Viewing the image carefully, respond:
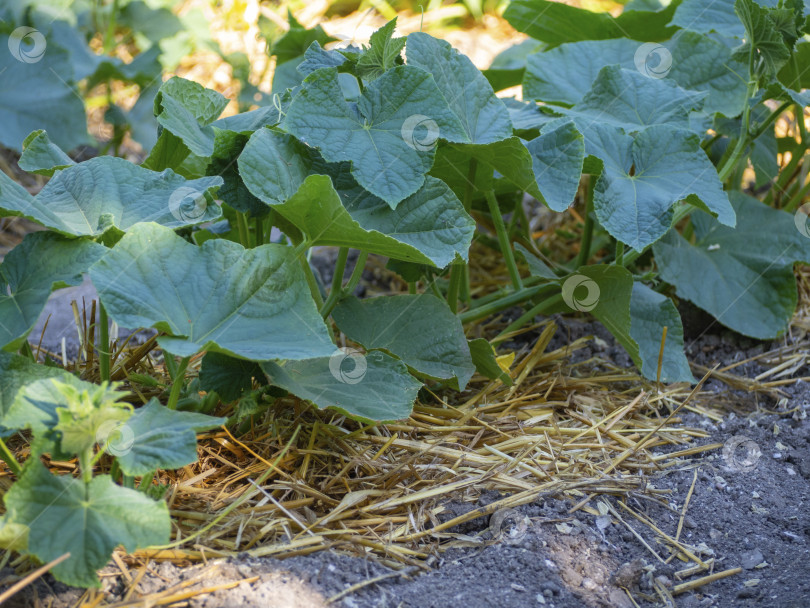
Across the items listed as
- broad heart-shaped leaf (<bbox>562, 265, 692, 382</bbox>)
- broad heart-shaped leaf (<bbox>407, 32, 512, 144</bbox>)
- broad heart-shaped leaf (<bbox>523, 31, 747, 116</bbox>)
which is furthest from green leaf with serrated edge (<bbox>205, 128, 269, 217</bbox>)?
broad heart-shaped leaf (<bbox>523, 31, 747, 116</bbox>)

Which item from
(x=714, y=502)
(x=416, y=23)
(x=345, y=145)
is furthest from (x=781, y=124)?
(x=345, y=145)

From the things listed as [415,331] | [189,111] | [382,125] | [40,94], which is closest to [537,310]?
[415,331]

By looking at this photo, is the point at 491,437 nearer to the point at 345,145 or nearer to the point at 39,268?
the point at 345,145

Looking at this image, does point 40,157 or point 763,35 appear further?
point 763,35

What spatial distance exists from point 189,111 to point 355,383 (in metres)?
0.59

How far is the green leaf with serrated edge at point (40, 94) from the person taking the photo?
213cm

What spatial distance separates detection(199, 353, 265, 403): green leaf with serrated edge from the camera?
1120 millimetres

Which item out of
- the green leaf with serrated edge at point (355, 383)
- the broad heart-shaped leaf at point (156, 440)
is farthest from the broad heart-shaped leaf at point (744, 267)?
the broad heart-shaped leaf at point (156, 440)

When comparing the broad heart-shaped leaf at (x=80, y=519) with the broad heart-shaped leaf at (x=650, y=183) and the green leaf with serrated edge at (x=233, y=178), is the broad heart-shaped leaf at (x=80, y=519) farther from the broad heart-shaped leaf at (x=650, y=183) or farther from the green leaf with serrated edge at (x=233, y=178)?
the broad heart-shaped leaf at (x=650, y=183)

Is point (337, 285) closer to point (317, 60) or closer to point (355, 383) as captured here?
point (355, 383)

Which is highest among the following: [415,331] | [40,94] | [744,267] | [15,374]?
[15,374]

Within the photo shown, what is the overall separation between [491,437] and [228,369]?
1.69ft

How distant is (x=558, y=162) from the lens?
4.29 ft

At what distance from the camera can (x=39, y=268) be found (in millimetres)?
1086
